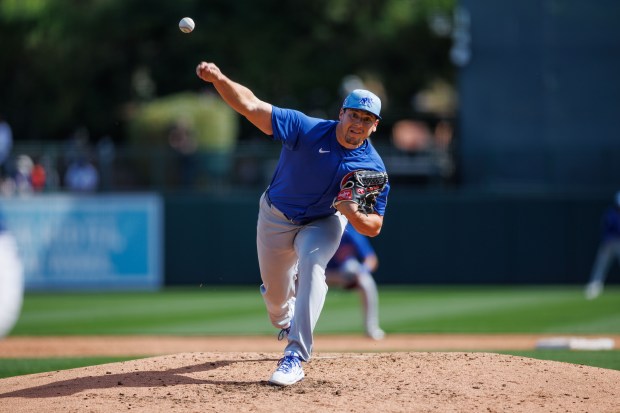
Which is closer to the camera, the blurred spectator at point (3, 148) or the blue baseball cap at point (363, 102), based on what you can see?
the blue baseball cap at point (363, 102)

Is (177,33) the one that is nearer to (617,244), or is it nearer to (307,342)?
(617,244)

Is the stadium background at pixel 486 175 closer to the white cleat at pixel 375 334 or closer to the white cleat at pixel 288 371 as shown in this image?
the white cleat at pixel 375 334

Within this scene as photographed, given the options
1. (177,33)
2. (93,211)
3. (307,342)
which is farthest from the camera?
(177,33)

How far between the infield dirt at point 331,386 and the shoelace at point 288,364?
0.12m

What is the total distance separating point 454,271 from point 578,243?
229cm

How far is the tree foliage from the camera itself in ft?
88.5

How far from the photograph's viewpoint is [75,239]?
1770 centimetres

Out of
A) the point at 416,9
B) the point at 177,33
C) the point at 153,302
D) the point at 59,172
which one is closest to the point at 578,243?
the point at 153,302

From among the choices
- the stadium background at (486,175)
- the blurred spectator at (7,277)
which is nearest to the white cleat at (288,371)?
the blurred spectator at (7,277)

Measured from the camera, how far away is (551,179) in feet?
58.6

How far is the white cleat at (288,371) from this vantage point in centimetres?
605

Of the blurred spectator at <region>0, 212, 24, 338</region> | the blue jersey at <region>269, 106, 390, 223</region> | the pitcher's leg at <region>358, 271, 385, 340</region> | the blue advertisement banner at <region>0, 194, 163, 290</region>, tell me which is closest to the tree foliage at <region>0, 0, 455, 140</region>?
the blue advertisement banner at <region>0, 194, 163, 290</region>

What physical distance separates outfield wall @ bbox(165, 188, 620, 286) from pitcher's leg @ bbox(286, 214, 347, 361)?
461 inches

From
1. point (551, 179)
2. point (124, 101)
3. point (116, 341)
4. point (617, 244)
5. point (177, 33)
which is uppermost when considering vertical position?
point (177, 33)
